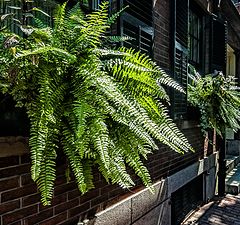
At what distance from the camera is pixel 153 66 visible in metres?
1.71

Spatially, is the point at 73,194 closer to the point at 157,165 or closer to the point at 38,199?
the point at 38,199

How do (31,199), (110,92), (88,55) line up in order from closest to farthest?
1. (110,92)
2. (88,55)
3. (31,199)

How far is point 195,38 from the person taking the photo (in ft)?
17.3

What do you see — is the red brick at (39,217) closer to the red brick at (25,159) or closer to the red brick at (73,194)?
the red brick at (73,194)

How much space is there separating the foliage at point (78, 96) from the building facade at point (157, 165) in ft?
1.01

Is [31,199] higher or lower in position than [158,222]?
higher

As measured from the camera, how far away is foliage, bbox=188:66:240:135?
4035mm

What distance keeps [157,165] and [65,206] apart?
1.57 metres

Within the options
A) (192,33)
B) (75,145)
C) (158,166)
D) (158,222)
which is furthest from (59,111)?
(192,33)

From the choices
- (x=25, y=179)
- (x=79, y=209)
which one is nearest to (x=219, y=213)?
(x=79, y=209)

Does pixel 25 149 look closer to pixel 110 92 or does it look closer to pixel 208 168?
pixel 110 92

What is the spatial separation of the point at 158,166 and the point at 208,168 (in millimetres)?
2105

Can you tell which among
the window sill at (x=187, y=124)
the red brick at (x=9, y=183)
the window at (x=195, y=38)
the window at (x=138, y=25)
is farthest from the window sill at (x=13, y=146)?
the window at (x=195, y=38)

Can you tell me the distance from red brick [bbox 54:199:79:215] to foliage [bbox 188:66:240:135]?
2.54 metres
